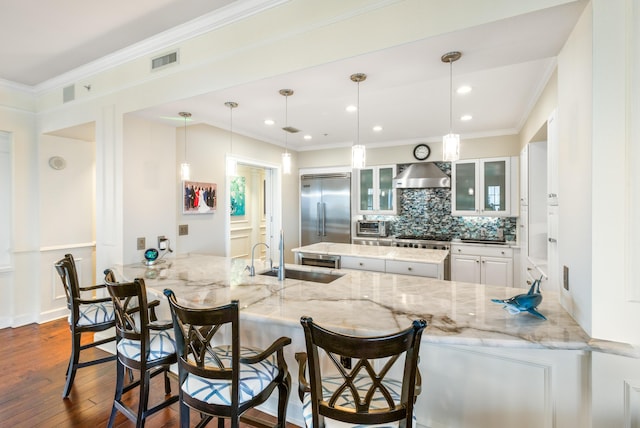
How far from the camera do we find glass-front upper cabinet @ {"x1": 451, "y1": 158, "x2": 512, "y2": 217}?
4.86 m

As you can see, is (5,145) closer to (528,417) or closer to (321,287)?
(321,287)

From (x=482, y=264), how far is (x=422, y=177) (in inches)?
65.0

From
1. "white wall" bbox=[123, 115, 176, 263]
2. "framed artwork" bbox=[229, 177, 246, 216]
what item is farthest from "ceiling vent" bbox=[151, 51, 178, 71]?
"framed artwork" bbox=[229, 177, 246, 216]

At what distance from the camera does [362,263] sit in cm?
388

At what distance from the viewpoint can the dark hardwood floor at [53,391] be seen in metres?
2.13

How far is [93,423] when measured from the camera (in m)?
2.10

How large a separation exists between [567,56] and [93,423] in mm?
3642

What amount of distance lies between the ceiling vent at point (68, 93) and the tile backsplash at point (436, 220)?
4758 millimetres

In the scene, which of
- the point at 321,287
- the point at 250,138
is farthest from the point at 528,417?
the point at 250,138

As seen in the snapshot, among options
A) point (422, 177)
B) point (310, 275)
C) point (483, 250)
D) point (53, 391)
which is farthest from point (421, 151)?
point (53, 391)

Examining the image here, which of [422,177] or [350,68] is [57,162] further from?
[422,177]

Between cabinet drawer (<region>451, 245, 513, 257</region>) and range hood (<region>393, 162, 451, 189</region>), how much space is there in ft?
3.45

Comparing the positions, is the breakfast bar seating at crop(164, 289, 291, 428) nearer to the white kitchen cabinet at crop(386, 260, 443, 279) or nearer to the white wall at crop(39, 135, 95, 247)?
the white kitchen cabinet at crop(386, 260, 443, 279)

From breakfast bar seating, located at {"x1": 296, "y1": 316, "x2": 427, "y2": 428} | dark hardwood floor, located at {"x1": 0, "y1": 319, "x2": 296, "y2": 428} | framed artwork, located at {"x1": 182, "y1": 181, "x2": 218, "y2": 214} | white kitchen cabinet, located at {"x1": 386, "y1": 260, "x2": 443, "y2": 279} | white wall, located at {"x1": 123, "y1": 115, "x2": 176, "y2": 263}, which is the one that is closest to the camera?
breakfast bar seating, located at {"x1": 296, "y1": 316, "x2": 427, "y2": 428}
